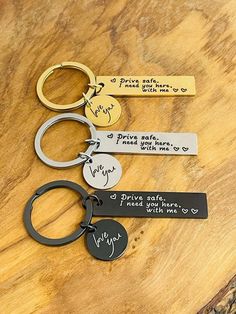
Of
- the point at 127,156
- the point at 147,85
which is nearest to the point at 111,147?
the point at 127,156

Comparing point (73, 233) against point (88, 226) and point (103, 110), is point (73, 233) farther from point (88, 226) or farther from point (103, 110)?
point (103, 110)

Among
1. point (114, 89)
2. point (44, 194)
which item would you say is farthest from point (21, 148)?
point (114, 89)

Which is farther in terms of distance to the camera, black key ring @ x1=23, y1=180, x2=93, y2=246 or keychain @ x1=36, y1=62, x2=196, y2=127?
keychain @ x1=36, y1=62, x2=196, y2=127

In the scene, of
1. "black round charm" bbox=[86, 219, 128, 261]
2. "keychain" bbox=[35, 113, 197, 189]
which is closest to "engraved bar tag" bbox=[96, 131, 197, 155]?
"keychain" bbox=[35, 113, 197, 189]

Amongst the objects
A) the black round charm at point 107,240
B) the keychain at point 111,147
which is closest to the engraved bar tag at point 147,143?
the keychain at point 111,147

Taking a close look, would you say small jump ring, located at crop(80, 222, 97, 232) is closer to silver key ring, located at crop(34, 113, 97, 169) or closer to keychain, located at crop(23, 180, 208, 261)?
keychain, located at crop(23, 180, 208, 261)
